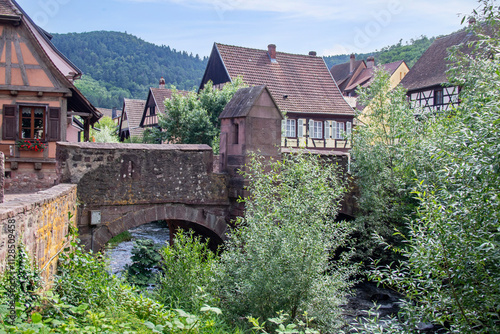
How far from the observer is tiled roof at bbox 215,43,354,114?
24.8 meters

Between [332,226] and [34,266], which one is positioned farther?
[332,226]

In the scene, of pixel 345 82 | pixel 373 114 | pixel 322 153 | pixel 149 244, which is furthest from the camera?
pixel 345 82

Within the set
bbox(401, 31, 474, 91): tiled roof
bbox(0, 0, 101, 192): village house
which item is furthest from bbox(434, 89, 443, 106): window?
bbox(0, 0, 101, 192): village house

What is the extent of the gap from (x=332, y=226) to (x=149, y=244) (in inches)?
304

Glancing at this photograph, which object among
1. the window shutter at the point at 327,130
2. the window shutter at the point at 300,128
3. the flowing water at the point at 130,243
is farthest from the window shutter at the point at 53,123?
the window shutter at the point at 327,130

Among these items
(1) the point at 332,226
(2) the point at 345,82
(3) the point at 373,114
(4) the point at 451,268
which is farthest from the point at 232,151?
(2) the point at 345,82

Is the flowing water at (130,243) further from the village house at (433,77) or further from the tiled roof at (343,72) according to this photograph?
the tiled roof at (343,72)

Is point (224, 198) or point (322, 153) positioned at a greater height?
point (322, 153)

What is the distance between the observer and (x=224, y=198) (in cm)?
1091

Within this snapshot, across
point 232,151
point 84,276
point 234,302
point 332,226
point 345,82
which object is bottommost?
point 234,302

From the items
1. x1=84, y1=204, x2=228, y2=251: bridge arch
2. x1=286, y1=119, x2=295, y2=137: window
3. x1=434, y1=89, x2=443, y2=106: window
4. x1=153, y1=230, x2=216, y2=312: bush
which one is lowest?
x1=153, y1=230, x2=216, y2=312: bush

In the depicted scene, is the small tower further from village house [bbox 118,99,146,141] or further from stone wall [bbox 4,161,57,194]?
village house [bbox 118,99,146,141]

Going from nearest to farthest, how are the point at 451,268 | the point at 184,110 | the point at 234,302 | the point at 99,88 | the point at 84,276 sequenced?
the point at 451,268
the point at 84,276
the point at 234,302
the point at 184,110
the point at 99,88

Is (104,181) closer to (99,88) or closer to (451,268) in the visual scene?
(451,268)
